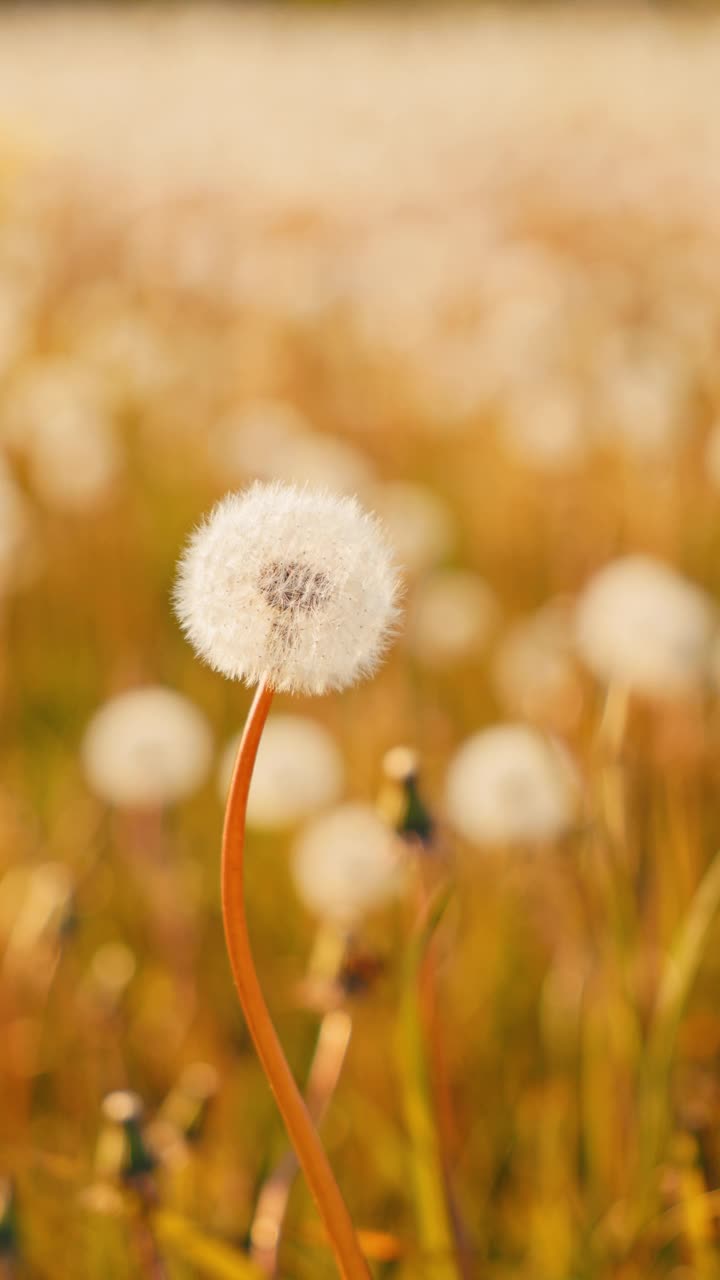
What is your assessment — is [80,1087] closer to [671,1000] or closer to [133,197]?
[671,1000]

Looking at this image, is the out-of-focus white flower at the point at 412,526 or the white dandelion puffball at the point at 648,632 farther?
the out-of-focus white flower at the point at 412,526

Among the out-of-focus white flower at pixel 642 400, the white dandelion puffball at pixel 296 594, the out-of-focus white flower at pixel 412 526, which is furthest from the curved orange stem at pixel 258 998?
the out-of-focus white flower at pixel 642 400

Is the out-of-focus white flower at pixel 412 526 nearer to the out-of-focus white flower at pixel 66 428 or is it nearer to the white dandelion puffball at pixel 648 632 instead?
the out-of-focus white flower at pixel 66 428

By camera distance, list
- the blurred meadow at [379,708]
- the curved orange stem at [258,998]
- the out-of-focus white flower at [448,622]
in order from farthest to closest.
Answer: the out-of-focus white flower at [448,622] < the blurred meadow at [379,708] < the curved orange stem at [258,998]

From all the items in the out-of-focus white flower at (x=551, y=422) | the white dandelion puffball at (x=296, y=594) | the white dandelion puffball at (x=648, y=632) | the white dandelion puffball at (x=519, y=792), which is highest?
the white dandelion puffball at (x=296, y=594)

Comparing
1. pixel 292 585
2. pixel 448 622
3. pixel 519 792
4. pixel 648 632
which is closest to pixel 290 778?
pixel 519 792

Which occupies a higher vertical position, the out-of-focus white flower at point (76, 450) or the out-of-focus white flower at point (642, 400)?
the out-of-focus white flower at point (642, 400)

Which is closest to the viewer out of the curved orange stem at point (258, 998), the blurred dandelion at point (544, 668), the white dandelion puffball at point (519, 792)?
the curved orange stem at point (258, 998)
